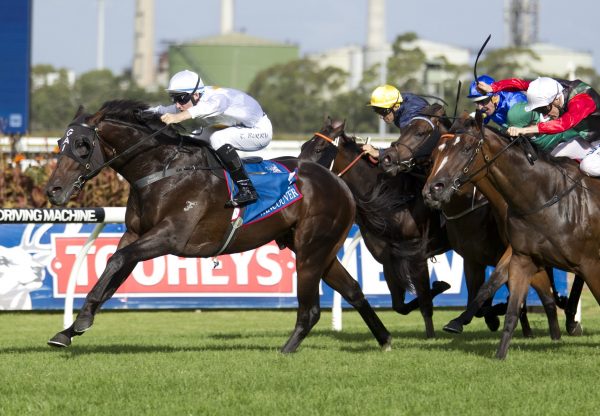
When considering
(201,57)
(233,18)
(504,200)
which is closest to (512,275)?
(504,200)

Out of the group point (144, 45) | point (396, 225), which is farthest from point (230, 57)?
point (396, 225)

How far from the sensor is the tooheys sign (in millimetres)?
11188

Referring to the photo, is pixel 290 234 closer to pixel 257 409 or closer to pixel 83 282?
pixel 257 409

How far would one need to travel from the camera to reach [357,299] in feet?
26.9

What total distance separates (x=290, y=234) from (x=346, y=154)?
4.69ft

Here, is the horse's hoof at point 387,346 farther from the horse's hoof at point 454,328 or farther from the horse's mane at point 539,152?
the horse's mane at point 539,152

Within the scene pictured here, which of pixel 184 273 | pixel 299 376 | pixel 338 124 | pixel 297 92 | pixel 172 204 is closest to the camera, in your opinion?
pixel 299 376

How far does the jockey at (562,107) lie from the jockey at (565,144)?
0.31ft

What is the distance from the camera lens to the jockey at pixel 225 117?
7.55 meters

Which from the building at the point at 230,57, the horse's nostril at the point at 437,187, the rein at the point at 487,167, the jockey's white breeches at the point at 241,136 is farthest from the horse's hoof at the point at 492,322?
the building at the point at 230,57

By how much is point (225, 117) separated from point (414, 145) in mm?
1533

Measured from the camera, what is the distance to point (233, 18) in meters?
84.7

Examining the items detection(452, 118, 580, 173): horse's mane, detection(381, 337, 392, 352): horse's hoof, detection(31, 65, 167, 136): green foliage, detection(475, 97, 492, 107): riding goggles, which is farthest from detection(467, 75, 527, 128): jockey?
detection(31, 65, 167, 136): green foliage

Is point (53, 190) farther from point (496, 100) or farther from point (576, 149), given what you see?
point (576, 149)
